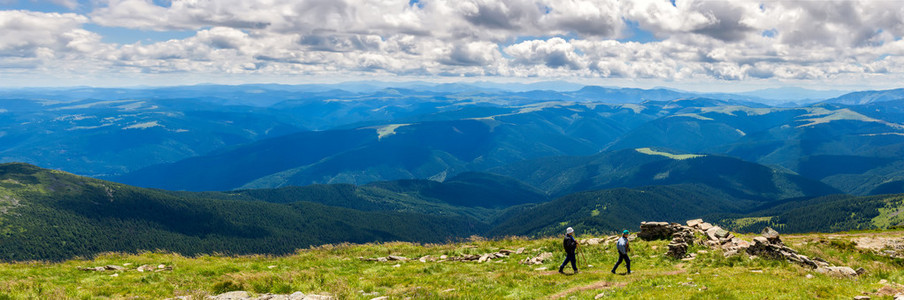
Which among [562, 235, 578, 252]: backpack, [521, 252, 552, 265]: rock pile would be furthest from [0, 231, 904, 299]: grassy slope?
[562, 235, 578, 252]: backpack

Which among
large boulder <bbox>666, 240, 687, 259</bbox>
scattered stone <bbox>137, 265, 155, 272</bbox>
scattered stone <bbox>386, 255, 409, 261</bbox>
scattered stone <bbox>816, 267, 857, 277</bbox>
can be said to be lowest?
scattered stone <bbox>386, 255, 409, 261</bbox>

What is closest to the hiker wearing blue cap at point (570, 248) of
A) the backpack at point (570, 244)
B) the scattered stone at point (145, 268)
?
the backpack at point (570, 244)

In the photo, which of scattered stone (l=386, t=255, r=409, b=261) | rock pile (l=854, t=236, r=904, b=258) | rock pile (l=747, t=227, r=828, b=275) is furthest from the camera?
scattered stone (l=386, t=255, r=409, b=261)

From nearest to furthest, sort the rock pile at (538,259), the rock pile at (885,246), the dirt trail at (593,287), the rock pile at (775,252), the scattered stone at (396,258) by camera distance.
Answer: the dirt trail at (593,287) < the rock pile at (775,252) < the rock pile at (885,246) < the rock pile at (538,259) < the scattered stone at (396,258)

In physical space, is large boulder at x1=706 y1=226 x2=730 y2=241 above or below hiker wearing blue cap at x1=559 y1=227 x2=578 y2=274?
below

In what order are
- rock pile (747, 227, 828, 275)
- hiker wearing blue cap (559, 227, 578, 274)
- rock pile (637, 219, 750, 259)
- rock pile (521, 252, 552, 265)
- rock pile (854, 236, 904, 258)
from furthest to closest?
rock pile (521, 252, 552, 265), rock pile (854, 236, 904, 258), rock pile (637, 219, 750, 259), hiker wearing blue cap (559, 227, 578, 274), rock pile (747, 227, 828, 275)

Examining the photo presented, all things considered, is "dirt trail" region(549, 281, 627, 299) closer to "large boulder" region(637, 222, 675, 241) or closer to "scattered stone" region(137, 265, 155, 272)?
"large boulder" region(637, 222, 675, 241)

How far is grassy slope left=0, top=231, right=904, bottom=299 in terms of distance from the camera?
1989cm

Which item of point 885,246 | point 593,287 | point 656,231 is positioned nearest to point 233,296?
point 593,287

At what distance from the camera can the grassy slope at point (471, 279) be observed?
19891 millimetres

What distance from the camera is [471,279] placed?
2453cm

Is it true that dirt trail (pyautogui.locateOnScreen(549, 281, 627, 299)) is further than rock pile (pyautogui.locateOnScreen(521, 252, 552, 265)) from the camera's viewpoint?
No

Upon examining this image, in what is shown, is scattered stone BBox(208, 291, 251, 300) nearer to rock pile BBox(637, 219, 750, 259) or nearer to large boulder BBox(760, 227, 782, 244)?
rock pile BBox(637, 219, 750, 259)

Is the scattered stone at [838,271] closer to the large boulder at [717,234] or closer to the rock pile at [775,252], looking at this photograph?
the rock pile at [775,252]
